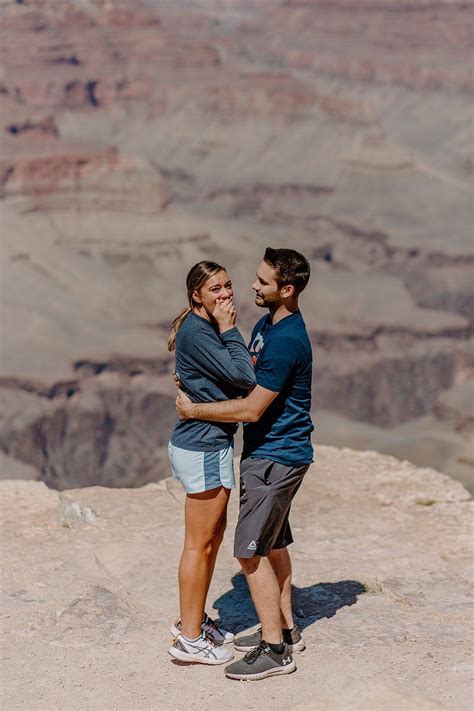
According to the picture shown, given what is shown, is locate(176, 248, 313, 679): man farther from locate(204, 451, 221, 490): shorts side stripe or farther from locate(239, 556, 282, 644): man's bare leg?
locate(204, 451, 221, 490): shorts side stripe

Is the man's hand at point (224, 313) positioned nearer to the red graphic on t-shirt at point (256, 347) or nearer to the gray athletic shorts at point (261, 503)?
the red graphic on t-shirt at point (256, 347)

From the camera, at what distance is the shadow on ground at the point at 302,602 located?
22.6 feet

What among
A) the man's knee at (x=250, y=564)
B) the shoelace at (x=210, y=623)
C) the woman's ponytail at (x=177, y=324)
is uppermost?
the woman's ponytail at (x=177, y=324)

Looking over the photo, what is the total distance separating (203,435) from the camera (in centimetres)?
593

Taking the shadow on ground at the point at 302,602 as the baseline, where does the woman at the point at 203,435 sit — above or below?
above

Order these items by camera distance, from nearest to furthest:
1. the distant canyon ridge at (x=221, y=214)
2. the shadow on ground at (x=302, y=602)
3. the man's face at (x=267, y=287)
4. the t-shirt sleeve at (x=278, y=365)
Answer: the t-shirt sleeve at (x=278, y=365) < the man's face at (x=267, y=287) < the shadow on ground at (x=302, y=602) < the distant canyon ridge at (x=221, y=214)

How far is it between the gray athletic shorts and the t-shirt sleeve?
481 mm

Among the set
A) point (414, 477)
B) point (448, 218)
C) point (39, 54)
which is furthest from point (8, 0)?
point (414, 477)

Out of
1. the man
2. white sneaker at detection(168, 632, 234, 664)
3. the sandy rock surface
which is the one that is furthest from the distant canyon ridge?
the man

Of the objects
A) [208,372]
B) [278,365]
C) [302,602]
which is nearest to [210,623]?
[302,602]

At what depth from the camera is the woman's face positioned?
19.2ft

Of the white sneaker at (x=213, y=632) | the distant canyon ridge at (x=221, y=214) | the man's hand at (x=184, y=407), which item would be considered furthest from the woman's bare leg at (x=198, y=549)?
the distant canyon ridge at (x=221, y=214)

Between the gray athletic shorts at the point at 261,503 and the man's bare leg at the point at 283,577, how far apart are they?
32 centimetres

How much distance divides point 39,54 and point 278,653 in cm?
13120
